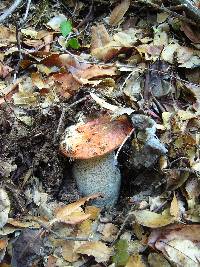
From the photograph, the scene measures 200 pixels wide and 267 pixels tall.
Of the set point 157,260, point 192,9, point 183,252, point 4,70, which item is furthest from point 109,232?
point 192,9

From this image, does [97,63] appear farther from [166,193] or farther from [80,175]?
[166,193]

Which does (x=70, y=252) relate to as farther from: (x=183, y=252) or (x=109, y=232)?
(x=183, y=252)

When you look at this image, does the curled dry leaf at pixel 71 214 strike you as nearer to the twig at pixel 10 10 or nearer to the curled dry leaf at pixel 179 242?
the curled dry leaf at pixel 179 242

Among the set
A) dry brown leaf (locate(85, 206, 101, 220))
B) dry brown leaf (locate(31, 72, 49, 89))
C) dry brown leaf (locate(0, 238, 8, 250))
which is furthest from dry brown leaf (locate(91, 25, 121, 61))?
dry brown leaf (locate(0, 238, 8, 250))

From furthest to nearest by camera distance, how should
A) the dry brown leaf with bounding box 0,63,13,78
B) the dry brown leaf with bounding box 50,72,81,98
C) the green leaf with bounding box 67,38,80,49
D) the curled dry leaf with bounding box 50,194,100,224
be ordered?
1. the green leaf with bounding box 67,38,80,49
2. the dry brown leaf with bounding box 0,63,13,78
3. the dry brown leaf with bounding box 50,72,81,98
4. the curled dry leaf with bounding box 50,194,100,224

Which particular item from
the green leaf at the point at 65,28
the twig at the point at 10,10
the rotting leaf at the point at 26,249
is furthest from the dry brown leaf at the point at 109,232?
the twig at the point at 10,10

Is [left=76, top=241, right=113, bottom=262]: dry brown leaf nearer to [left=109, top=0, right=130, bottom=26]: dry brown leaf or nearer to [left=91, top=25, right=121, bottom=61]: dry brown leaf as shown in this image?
[left=91, top=25, right=121, bottom=61]: dry brown leaf
